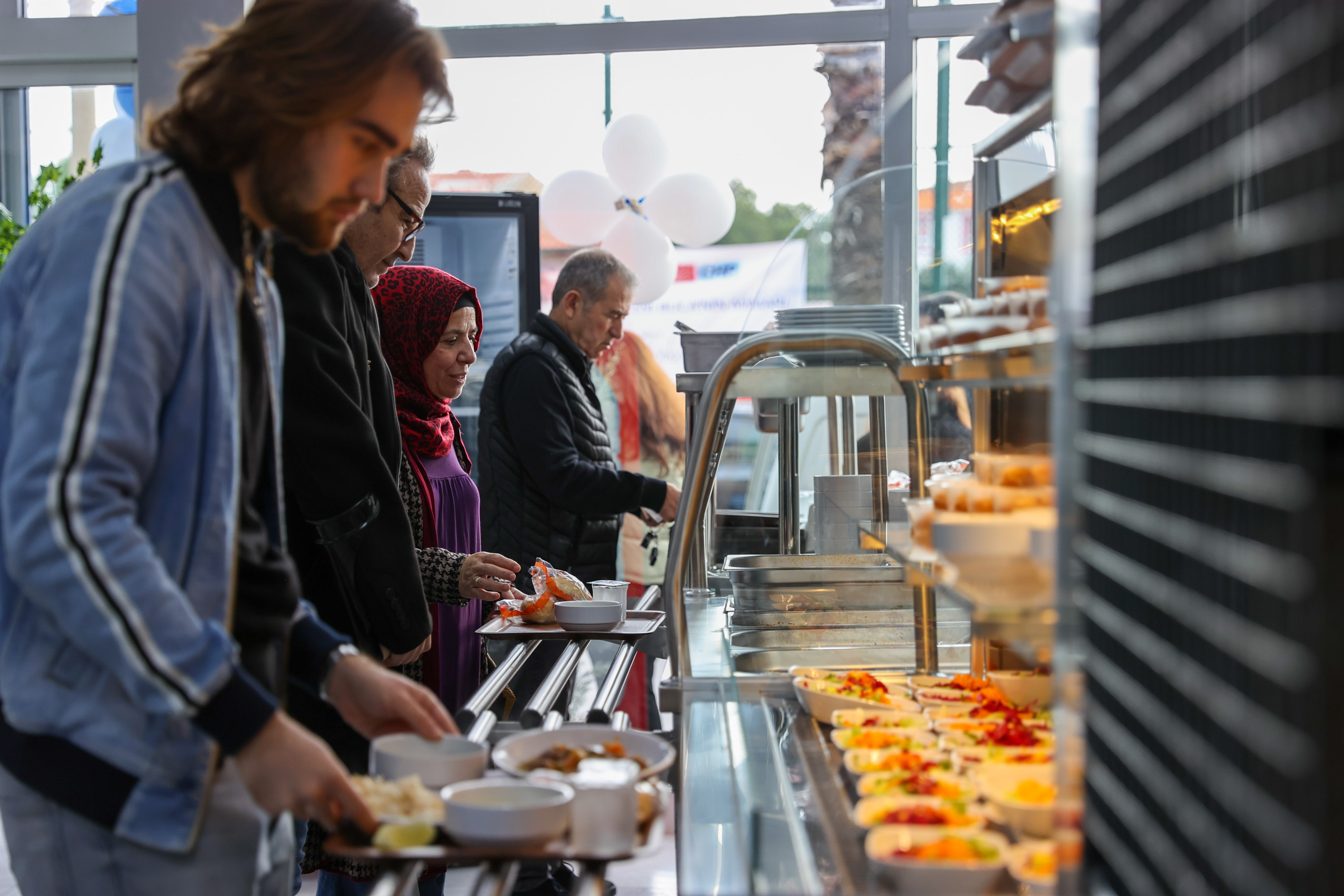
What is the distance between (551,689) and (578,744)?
34cm

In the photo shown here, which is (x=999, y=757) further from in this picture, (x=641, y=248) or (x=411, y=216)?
(x=641, y=248)

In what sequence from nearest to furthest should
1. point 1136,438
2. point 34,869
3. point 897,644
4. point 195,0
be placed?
point 1136,438
point 34,869
point 897,644
point 195,0

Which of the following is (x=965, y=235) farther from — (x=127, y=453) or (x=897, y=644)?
(x=127, y=453)

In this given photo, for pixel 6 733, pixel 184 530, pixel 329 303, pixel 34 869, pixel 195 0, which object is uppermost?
pixel 195 0

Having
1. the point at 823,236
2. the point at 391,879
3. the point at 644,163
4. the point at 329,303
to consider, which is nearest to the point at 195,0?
the point at 644,163

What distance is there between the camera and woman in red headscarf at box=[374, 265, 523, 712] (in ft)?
9.06

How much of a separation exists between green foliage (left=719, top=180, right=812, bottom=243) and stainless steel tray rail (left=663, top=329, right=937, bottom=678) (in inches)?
128

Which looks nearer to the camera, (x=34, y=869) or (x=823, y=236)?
(x=34, y=869)

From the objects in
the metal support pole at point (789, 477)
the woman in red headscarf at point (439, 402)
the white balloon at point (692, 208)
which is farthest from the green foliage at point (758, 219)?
the metal support pole at point (789, 477)

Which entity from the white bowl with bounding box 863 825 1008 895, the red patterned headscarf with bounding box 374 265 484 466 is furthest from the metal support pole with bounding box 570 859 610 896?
the red patterned headscarf with bounding box 374 265 484 466

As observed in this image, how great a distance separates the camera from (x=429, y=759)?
1.18m

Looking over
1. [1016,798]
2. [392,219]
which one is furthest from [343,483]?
[1016,798]

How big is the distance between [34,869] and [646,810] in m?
0.66

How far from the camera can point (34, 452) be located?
92 centimetres
